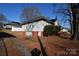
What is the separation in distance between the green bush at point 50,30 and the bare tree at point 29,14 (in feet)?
0.43

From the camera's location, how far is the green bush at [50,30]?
1.93 m

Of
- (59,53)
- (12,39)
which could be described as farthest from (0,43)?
(59,53)

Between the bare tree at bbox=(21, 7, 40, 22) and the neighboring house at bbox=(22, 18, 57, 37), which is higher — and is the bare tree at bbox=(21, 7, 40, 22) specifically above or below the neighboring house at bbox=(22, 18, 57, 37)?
above

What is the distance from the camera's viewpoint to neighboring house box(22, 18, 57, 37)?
1.93 meters

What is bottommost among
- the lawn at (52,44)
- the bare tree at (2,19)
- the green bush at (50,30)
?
the lawn at (52,44)

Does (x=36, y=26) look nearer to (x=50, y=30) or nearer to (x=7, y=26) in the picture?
(x=50, y=30)

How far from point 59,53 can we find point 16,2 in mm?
539

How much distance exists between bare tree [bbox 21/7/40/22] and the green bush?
130 millimetres

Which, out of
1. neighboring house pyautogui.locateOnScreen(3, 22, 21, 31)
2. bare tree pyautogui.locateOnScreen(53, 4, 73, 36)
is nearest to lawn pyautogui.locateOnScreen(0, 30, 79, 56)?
neighboring house pyautogui.locateOnScreen(3, 22, 21, 31)

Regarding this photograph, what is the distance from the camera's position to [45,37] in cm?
193

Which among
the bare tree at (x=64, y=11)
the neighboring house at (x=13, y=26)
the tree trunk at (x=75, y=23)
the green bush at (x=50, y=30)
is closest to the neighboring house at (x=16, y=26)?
A: the neighboring house at (x=13, y=26)

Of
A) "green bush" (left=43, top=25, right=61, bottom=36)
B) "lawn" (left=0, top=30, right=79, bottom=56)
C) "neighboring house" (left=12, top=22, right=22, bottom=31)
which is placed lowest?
"lawn" (left=0, top=30, right=79, bottom=56)

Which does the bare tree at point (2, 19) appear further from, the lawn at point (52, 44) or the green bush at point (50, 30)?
the green bush at point (50, 30)

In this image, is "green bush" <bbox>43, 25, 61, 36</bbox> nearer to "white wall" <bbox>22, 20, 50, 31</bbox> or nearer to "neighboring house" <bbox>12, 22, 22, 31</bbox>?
"white wall" <bbox>22, 20, 50, 31</bbox>
